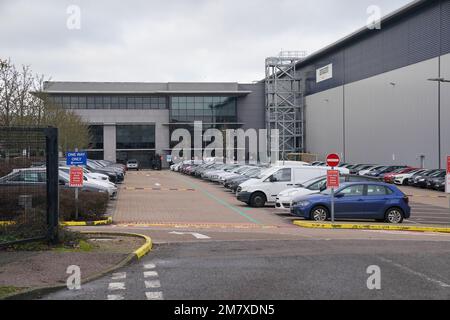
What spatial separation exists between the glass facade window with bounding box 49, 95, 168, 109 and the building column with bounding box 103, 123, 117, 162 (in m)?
3.33

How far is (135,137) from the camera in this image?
91438 millimetres

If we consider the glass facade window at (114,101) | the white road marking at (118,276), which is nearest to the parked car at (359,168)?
the glass facade window at (114,101)

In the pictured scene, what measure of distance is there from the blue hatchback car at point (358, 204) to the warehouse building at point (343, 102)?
11049 mm

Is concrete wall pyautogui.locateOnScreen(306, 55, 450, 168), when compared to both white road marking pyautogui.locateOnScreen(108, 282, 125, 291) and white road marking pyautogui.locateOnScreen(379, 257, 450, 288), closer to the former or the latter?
white road marking pyautogui.locateOnScreen(379, 257, 450, 288)

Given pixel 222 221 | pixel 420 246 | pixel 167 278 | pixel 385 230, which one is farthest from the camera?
pixel 222 221

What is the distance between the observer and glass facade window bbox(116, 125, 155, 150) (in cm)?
9094

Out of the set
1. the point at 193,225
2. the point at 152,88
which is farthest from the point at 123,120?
the point at 193,225

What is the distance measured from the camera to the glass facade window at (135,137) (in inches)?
3580

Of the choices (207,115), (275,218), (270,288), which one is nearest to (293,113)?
(207,115)

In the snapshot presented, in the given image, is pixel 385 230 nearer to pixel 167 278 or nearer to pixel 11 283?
pixel 167 278

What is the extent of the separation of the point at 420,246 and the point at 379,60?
49.5 meters

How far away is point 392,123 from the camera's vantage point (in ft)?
188

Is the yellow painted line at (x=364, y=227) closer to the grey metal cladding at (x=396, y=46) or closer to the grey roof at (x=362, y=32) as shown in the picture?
the grey metal cladding at (x=396, y=46)

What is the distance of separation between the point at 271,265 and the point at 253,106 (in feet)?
272
